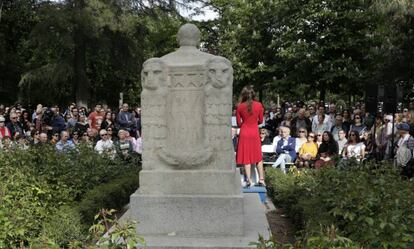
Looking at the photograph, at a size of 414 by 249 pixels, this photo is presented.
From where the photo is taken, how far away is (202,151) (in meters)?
6.48

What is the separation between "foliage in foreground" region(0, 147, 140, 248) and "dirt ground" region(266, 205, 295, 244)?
2493 millimetres

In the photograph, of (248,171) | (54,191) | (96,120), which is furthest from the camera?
(96,120)

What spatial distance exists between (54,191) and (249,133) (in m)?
3.57

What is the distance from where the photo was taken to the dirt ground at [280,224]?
26.3 feet

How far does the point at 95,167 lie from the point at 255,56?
18.3m

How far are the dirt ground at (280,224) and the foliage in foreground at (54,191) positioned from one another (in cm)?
249

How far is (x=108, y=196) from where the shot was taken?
9188 mm

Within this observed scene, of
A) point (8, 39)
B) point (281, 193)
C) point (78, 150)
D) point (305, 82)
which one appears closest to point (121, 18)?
point (305, 82)

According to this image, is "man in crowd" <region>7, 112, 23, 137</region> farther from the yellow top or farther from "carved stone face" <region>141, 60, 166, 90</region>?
"carved stone face" <region>141, 60, 166, 90</region>

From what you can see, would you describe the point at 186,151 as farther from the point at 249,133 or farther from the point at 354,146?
the point at 354,146

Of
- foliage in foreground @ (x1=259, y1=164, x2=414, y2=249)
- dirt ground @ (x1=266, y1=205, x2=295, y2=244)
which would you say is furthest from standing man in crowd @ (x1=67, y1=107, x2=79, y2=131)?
foliage in foreground @ (x1=259, y1=164, x2=414, y2=249)

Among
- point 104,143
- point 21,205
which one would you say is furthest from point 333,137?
point 21,205

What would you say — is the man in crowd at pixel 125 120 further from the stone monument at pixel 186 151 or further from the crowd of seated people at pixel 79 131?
the stone monument at pixel 186 151

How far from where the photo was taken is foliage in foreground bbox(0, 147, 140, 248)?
5.58 meters
